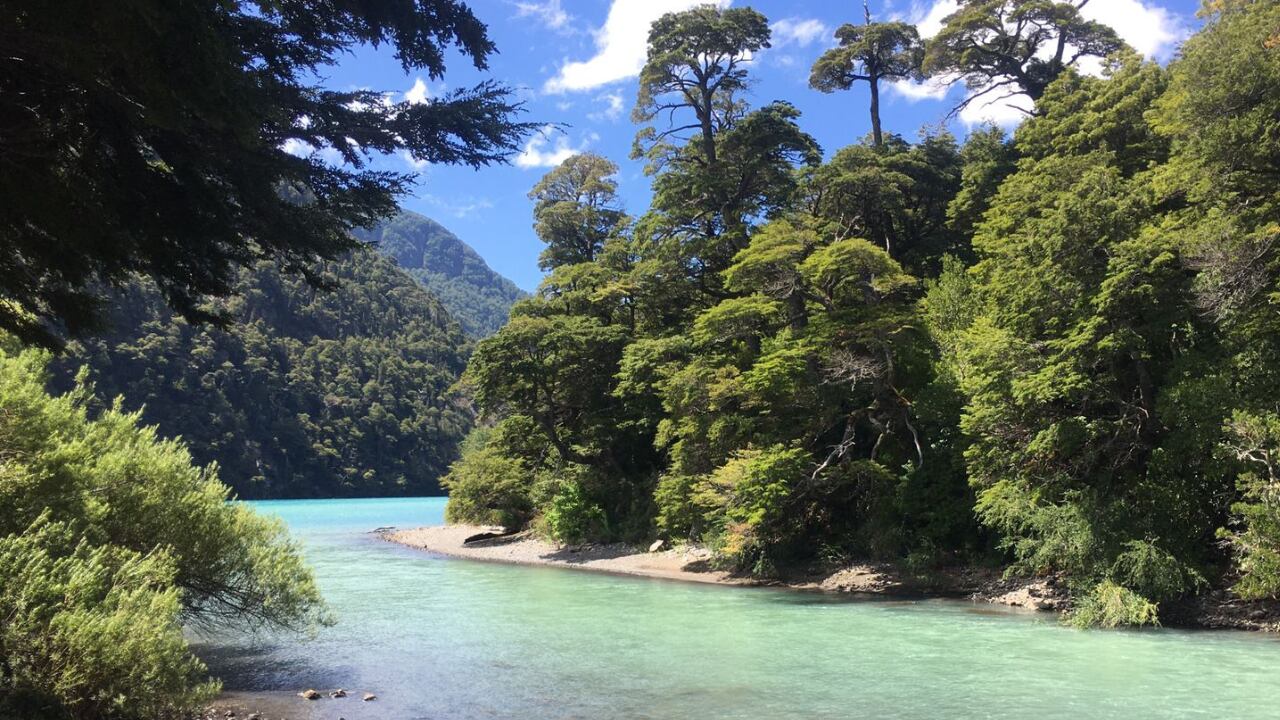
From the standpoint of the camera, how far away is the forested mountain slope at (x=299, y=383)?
7738 cm

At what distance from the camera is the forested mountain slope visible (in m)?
77.4

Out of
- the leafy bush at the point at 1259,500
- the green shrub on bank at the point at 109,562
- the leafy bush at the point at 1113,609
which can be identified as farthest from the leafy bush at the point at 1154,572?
the green shrub on bank at the point at 109,562

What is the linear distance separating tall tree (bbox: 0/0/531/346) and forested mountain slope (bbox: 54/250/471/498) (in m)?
69.2

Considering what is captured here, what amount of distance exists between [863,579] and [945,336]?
20.9 feet

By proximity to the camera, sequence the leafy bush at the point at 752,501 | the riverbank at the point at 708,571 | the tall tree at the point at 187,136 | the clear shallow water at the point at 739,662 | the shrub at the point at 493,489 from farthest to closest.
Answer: the shrub at the point at 493,489
the leafy bush at the point at 752,501
the riverbank at the point at 708,571
the clear shallow water at the point at 739,662
the tall tree at the point at 187,136

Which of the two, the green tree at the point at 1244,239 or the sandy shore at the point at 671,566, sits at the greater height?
the green tree at the point at 1244,239

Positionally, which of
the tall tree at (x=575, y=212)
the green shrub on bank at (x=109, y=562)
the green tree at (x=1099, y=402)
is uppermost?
the tall tree at (x=575, y=212)

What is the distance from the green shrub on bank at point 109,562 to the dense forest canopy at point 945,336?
452 inches

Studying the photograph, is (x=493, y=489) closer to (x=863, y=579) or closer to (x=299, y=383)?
(x=863, y=579)

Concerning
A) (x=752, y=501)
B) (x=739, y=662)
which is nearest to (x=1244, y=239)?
(x=739, y=662)

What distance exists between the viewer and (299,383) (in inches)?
3563

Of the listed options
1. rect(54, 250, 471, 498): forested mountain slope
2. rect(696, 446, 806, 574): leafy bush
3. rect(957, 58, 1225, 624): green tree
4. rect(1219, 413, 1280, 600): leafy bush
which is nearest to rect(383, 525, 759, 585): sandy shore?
rect(696, 446, 806, 574): leafy bush

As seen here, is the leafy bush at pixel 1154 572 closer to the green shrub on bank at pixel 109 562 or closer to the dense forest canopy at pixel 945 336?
the dense forest canopy at pixel 945 336

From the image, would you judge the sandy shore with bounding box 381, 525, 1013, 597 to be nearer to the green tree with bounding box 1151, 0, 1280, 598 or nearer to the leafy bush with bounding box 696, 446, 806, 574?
the leafy bush with bounding box 696, 446, 806, 574
